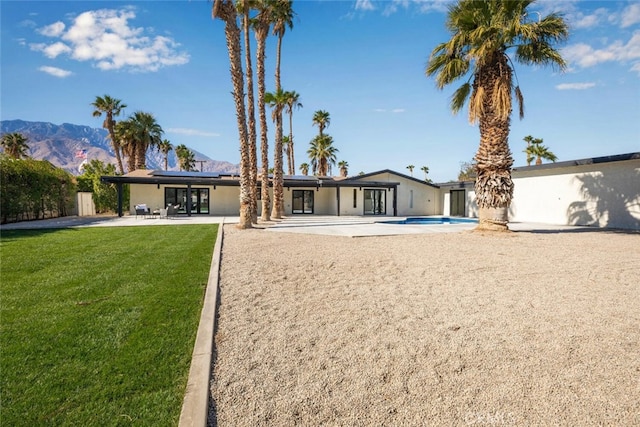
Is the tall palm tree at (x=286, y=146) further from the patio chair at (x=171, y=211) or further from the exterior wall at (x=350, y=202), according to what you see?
the patio chair at (x=171, y=211)

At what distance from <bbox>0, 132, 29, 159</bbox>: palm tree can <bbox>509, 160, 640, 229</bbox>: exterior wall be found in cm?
4688

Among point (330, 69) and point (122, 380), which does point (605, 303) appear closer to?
point (122, 380)

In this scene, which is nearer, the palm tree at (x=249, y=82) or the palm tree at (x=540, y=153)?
the palm tree at (x=249, y=82)

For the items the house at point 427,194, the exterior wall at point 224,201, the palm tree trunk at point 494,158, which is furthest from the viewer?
the exterior wall at point 224,201

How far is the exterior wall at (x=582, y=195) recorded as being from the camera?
45.5 ft

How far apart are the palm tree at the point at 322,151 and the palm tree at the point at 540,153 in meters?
22.4

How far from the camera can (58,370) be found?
256cm

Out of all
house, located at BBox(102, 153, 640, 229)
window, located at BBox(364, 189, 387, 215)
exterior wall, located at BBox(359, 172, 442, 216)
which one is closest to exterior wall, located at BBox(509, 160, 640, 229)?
house, located at BBox(102, 153, 640, 229)

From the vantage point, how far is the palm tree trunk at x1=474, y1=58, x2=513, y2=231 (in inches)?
455

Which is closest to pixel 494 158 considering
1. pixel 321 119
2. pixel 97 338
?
pixel 97 338

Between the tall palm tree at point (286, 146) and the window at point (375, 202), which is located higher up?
the tall palm tree at point (286, 146)

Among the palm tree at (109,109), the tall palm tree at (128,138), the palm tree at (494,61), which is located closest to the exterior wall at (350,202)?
the palm tree at (494,61)

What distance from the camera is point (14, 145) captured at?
33906 millimetres

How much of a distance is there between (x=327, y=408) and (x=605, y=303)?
4.55 metres
